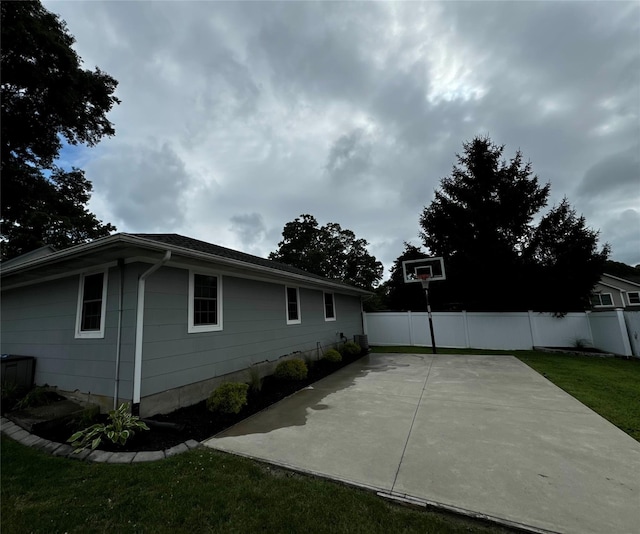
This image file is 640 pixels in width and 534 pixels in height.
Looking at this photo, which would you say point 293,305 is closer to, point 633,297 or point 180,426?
point 180,426

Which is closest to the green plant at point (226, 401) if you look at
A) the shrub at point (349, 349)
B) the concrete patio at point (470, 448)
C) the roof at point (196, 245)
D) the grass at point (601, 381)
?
the concrete patio at point (470, 448)

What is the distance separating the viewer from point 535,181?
47.7 ft

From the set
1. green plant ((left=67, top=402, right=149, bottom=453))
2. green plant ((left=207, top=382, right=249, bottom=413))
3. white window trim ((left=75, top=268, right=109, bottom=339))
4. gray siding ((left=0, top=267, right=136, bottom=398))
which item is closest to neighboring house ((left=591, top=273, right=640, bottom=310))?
green plant ((left=207, top=382, right=249, bottom=413))

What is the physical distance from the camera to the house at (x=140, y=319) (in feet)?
14.1

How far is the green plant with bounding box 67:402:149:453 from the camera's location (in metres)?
3.46

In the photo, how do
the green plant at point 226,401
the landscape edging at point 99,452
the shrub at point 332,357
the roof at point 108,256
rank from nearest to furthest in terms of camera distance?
the landscape edging at point 99,452, the roof at point 108,256, the green plant at point 226,401, the shrub at point 332,357

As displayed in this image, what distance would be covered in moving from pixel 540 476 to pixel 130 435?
15.6ft

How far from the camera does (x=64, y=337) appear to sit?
5.34 m

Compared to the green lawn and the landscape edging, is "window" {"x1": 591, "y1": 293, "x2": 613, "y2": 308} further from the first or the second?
the landscape edging

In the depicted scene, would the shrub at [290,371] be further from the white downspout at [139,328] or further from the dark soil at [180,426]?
the white downspout at [139,328]

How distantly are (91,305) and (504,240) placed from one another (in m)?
16.5

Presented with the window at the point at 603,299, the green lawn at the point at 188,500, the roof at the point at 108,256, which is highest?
the roof at the point at 108,256

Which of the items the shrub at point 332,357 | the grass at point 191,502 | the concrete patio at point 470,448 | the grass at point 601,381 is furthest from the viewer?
the shrub at point 332,357

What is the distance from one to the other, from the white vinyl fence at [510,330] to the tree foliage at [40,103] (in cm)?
1543
